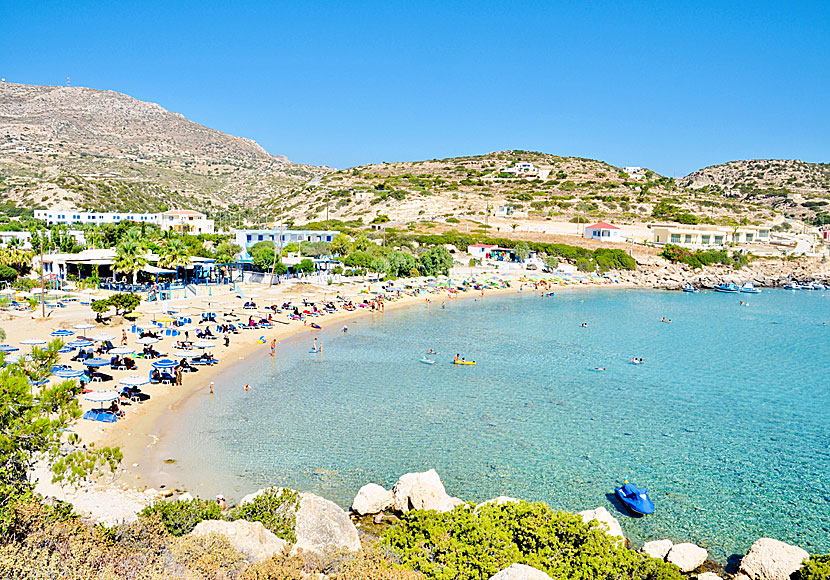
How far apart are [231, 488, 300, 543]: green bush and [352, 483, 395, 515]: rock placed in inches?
93.0

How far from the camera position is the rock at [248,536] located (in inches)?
412

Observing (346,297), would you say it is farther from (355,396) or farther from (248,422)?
(248,422)

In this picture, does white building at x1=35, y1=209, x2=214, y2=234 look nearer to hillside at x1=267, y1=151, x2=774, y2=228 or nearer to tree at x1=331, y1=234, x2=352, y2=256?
tree at x1=331, y1=234, x2=352, y2=256

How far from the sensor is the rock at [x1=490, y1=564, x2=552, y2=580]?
9.35 meters

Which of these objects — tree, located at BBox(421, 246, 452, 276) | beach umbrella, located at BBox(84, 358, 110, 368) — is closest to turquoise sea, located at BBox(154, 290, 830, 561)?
beach umbrella, located at BBox(84, 358, 110, 368)

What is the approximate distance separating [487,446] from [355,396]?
6977 millimetres

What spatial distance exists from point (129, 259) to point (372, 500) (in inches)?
1323

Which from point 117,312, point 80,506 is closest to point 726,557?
point 80,506

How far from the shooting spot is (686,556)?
43.3ft

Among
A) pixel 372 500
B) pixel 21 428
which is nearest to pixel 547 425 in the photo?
pixel 372 500

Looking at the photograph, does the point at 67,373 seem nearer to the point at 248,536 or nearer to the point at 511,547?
the point at 248,536

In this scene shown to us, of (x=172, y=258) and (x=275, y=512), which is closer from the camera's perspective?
(x=275, y=512)

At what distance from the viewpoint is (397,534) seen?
11938 mm

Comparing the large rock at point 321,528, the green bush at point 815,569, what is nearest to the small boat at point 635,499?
the green bush at point 815,569
